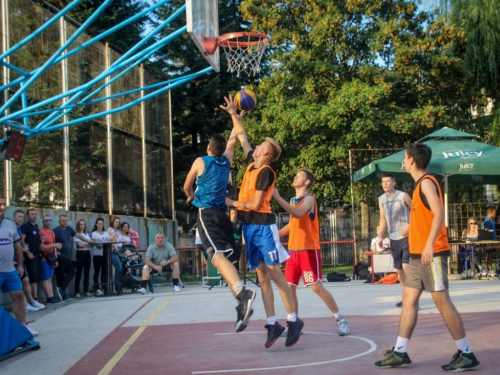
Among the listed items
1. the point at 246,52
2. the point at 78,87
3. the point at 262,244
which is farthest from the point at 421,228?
the point at 78,87

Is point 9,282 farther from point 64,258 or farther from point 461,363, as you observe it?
point 64,258

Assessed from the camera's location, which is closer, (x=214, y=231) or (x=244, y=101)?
(x=214, y=231)

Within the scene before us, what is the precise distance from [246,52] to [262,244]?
267 inches

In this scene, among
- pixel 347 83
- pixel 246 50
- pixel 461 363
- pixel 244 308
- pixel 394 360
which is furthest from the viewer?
pixel 347 83

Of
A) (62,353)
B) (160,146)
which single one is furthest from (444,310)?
(160,146)

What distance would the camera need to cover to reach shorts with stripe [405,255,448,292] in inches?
263

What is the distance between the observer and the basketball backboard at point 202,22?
10.7m

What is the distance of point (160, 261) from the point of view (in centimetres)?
1902

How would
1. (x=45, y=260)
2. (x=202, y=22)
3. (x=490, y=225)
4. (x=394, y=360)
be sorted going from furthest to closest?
(x=490, y=225), (x=45, y=260), (x=202, y=22), (x=394, y=360)

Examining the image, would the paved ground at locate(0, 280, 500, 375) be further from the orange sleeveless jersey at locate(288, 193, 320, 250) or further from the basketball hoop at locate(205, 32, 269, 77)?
the basketball hoop at locate(205, 32, 269, 77)

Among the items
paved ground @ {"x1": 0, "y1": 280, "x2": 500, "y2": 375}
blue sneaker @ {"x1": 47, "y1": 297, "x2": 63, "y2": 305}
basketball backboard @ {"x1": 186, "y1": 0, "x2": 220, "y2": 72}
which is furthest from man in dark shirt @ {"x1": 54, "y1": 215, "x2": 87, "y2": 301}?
basketball backboard @ {"x1": 186, "y1": 0, "x2": 220, "y2": 72}

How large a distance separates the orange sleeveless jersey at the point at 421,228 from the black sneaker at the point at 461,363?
0.92m

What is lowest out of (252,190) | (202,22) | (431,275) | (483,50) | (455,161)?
(431,275)

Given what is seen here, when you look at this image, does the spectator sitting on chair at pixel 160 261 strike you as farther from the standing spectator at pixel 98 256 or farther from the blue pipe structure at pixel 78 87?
the blue pipe structure at pixel 78 87
